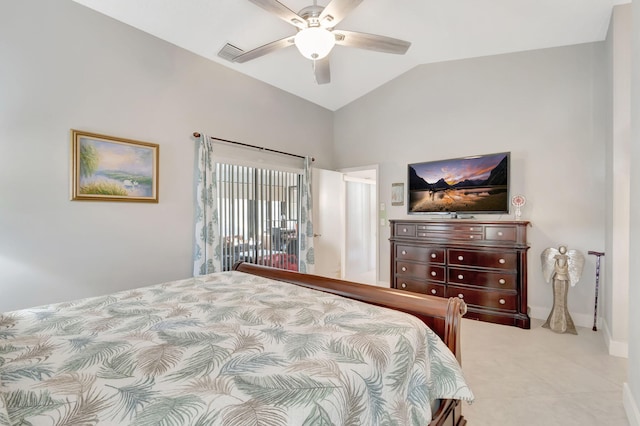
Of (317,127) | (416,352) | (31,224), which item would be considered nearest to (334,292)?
(416,352)

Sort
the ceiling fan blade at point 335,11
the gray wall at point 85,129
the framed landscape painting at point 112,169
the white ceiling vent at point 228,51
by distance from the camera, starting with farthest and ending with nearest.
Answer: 1. the white ceiling vent at point 228,51
2. the framed landscape painting at point 112,169
3. the gray wall at point 85,129
4. the ceiling fan blade at point 335,11

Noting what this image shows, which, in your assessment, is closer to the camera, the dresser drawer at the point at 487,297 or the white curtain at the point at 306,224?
the dresser drawer at the point at 487,297

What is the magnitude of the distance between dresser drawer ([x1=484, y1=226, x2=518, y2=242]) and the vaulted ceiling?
207cm

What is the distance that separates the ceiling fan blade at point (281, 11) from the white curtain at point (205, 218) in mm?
1676

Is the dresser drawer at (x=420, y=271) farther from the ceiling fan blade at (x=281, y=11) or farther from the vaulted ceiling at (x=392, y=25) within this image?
the ceiling fan blade at (x=281, y=11)

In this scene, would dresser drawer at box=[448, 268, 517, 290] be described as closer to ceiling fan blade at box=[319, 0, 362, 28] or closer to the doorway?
the doorway

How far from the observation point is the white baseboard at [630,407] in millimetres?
1651

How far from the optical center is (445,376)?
1.27 m

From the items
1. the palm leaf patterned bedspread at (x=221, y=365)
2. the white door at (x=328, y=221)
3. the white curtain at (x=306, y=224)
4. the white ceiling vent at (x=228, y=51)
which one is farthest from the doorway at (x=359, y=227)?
the palm leaf patterned bedspread at (x=221, y=365)

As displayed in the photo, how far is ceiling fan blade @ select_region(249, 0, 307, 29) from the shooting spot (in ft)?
6.37

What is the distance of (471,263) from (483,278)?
→ 0.20 m

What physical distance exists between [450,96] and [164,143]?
3.57 metres

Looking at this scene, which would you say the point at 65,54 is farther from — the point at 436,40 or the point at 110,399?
the point at 436,40

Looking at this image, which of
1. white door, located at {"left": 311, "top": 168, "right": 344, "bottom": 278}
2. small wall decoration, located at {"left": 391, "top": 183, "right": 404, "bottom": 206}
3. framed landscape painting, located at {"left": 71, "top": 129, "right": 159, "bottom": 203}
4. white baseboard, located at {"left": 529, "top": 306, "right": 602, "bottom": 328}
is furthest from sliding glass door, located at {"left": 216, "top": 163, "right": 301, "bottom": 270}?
white baseboard, located at {"left": 529, "top": 306, "right": 602, "bottom": 328}
